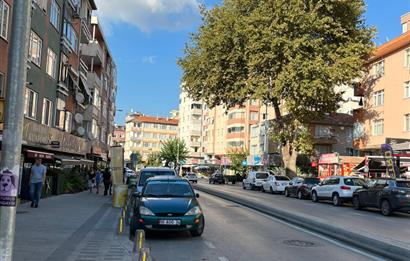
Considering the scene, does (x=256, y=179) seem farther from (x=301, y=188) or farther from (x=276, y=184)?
(x=301, y=188)

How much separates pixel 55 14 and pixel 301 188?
62.8 ft

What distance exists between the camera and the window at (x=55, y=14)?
28108 mm

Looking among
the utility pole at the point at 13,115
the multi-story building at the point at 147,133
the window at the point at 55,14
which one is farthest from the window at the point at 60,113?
the multi-story building at the point at 147,133

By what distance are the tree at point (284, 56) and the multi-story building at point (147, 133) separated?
105607mm

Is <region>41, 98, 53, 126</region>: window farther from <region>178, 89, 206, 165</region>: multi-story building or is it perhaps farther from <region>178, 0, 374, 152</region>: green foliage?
<region>178, 89, 206, 165</region>: multi-story building

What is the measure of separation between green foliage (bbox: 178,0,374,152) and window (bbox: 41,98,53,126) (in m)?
15.6

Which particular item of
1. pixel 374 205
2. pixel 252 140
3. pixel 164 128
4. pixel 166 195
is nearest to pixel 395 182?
pixel 374 205

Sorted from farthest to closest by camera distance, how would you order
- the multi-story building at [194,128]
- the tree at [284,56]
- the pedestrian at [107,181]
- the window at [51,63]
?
1. the multi-story building at [194,128]
2. the tree at [284,56]
3. the pedestrian at [107,181]
4. the window at [51,63]

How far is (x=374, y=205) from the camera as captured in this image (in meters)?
22.7

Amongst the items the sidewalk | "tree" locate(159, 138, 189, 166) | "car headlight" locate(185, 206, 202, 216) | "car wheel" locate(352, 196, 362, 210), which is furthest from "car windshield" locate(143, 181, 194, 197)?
"tree" locate(159, 138, 189, 166)

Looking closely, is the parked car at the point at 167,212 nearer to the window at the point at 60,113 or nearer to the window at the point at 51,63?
the window at the point at 51,63

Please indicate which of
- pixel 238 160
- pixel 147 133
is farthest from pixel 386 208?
pixel 147 133

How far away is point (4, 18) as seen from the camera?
19.7 meters

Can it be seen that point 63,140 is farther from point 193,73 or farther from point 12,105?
point 12,105
